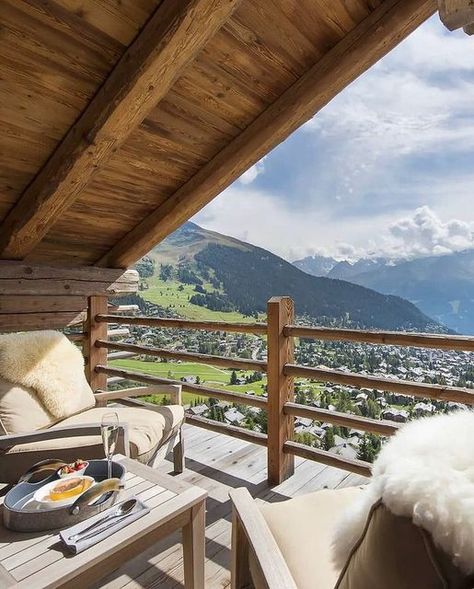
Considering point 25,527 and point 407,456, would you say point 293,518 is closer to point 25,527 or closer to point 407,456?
point 407,456

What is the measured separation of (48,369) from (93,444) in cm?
77

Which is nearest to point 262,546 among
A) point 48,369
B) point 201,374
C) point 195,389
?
point 48,369

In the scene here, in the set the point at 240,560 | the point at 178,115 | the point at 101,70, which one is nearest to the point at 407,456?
the point at 240,560

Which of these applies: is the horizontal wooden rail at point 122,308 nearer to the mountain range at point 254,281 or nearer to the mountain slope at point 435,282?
the mountain range at point 254,281

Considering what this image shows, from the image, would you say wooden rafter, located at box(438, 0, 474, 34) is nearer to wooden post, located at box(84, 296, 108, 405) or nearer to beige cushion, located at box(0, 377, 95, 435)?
beige cushion, located at box(0, 377, 95, 435)

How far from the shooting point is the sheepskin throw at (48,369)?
7.98 ft

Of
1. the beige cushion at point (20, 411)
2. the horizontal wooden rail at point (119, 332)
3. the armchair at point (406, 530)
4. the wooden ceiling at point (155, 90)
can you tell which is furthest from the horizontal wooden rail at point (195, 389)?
the armchair at point (406, 530)

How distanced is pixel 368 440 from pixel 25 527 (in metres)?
2.46

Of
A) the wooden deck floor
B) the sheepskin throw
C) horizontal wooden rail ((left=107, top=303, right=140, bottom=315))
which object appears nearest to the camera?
the wooden deck floor

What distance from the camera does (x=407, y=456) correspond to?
2.50 ft

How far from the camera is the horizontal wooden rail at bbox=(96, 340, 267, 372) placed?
2.99 m

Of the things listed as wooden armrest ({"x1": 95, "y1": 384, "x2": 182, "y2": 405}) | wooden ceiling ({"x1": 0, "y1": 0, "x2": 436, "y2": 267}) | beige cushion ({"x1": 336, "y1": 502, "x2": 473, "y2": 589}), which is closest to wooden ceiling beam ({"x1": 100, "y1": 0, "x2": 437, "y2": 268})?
wooden ceiling ({"x1": 0, "y1": 0, "x2": 436, "y2": 267})

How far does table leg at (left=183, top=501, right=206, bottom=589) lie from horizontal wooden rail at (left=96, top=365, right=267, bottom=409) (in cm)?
146

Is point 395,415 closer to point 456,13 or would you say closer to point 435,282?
point 456,13
